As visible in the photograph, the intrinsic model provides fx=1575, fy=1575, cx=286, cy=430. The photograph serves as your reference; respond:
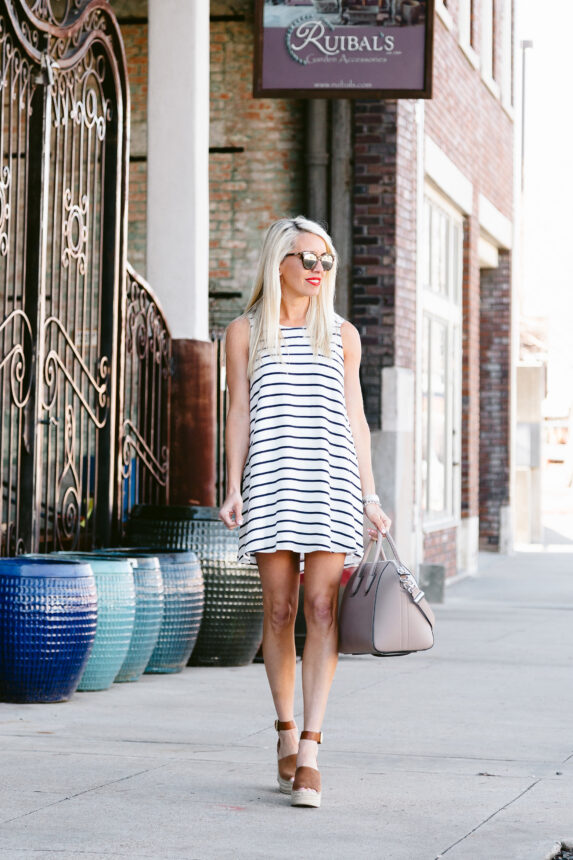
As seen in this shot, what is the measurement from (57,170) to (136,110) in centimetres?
531

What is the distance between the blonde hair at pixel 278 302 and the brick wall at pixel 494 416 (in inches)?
618

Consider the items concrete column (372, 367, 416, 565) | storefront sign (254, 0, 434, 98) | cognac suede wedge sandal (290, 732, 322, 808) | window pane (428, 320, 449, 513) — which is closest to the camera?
cognac suede wedge sandal (290, 732, 322, 808)

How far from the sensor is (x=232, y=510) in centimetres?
510

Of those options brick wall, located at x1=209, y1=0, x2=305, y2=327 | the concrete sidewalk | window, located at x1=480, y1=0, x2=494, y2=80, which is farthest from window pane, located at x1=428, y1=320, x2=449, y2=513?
the concrete sidewalk

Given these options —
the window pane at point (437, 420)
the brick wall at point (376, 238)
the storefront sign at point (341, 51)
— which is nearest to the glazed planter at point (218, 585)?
the storefront sign at point (341, 51)

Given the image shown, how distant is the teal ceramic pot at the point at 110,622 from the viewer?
25.0 feet

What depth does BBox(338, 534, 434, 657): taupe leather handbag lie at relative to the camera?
195 inches

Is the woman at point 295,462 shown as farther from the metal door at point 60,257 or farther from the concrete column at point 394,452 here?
the concrete column at point 394,452

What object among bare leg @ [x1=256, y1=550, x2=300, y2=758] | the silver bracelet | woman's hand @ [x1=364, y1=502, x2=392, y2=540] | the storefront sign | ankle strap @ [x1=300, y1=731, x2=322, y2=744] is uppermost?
the storefront sign

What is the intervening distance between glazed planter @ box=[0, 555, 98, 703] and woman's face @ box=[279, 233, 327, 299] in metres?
2.42

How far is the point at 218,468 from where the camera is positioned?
11922mm

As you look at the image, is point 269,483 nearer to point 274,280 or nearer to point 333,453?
point 333,453


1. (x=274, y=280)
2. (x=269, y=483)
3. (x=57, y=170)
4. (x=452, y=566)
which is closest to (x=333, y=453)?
(x=269, y=483)

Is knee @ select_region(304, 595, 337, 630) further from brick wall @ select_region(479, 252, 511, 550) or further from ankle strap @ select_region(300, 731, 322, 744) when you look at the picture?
brick wall @ select_region(479, 252, 511, 550)
